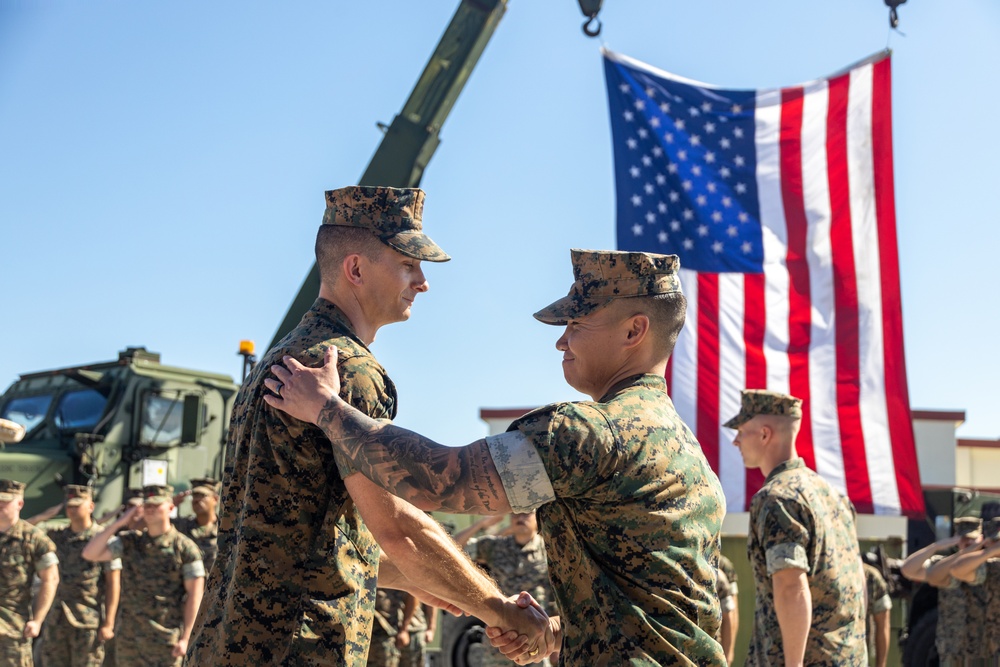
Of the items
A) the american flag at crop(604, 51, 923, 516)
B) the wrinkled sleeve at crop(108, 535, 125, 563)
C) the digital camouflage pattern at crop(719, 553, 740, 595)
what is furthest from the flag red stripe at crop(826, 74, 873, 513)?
the wrinkled sleeve at crop(108, 535, 125, 563)

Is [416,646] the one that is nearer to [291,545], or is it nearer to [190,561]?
[190,561]

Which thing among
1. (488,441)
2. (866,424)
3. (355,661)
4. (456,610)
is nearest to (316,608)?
(355,661)

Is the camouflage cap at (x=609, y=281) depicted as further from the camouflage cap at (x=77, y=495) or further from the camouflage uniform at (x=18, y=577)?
the camouflage cap at (x=77, y=495)

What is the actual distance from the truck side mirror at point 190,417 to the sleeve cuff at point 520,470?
921 cm

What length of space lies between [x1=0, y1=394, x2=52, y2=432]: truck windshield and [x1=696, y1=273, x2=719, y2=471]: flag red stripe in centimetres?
672

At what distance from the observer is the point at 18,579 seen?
8984 mm

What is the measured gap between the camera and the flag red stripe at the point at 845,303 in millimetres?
9625

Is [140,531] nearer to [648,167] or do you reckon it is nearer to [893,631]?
[648,167]

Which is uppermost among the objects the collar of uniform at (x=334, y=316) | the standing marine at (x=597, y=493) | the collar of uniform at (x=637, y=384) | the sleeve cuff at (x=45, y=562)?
the collar of uniform at (x=334, y=316)

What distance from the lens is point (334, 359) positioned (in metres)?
2.82

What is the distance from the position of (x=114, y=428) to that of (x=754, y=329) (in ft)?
20.3

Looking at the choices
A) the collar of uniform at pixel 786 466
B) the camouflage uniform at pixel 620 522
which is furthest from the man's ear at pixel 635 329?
the collar of uniform at pixel 786 466

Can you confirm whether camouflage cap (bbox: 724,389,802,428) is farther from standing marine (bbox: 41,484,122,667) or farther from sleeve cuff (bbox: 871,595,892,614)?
standing marine (bbox: 41,484,122,667)

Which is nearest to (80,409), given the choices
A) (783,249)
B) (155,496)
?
(155,496)
